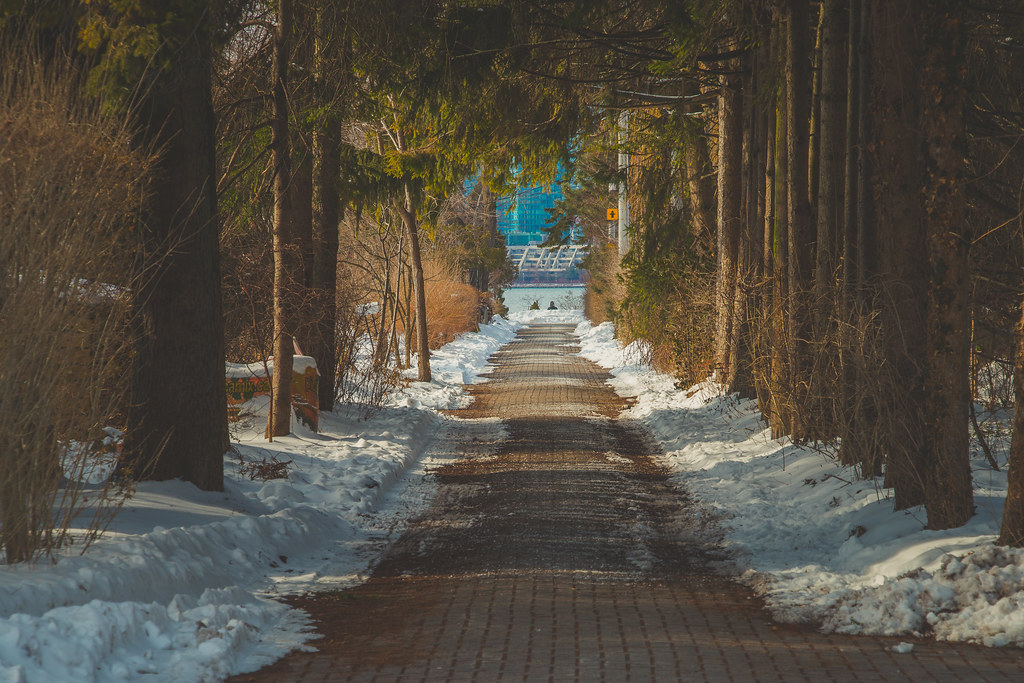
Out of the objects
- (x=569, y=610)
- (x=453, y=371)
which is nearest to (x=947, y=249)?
(x=569, y=610)

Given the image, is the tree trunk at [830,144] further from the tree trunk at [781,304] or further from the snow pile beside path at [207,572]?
the snow pile beside path at [207,572]

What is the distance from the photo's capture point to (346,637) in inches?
248

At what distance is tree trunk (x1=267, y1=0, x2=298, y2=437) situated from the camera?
12.0m

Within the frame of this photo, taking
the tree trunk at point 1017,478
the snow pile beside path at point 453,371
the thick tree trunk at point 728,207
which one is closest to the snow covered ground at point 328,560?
the tree trunk at point 1017,478

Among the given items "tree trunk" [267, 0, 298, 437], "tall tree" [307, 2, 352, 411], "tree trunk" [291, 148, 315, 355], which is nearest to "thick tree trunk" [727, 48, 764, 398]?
"tall tree" [307, 2, 352, 411]

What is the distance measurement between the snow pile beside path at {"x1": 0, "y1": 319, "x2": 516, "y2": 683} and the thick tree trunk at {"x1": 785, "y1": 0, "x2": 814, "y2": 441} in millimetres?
4854

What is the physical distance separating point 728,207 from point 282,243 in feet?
29.4

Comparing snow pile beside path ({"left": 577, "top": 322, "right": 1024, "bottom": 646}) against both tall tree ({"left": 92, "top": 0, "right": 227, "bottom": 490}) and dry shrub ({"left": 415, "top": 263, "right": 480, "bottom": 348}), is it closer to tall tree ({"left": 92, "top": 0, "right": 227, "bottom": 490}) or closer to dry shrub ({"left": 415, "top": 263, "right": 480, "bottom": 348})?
tall tree ({"left": 92, "top": 0, "right": 227, "bottom": 490})

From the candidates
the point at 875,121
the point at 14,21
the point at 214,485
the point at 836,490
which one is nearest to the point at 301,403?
the point at 214,485

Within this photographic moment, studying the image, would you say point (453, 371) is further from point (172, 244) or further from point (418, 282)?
point (172, 244)

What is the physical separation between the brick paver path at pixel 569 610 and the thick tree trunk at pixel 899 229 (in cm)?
187

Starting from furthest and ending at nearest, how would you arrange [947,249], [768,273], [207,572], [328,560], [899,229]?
[768,273], [899,229], [328,560], [947,249], [207,572]

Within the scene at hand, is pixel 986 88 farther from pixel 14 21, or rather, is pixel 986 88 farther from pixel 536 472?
pixel 14 21

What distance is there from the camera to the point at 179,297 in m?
9.01
